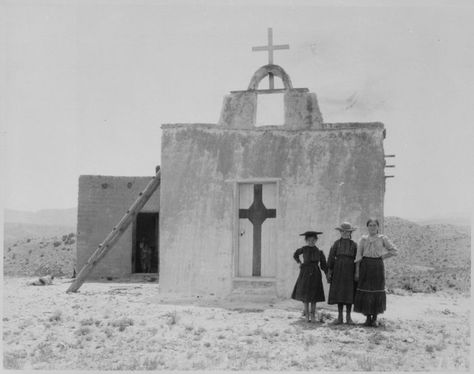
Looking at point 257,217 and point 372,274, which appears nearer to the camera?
point 372,274

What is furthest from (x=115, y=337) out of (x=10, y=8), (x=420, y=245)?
(x=420, y=245)

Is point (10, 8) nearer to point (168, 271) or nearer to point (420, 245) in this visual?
point (168, 271)

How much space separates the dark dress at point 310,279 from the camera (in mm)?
8914

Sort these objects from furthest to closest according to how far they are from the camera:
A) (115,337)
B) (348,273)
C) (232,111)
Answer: (232,111) < (348,273) < (115,337)

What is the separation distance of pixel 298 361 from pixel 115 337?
2.63 meters

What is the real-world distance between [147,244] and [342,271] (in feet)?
40.9

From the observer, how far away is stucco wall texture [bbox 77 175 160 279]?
52.3 ft

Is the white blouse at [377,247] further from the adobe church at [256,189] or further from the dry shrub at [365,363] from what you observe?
the dry shrub at [365,363]

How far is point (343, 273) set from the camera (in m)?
8.77

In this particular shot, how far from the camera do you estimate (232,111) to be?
1144 cm

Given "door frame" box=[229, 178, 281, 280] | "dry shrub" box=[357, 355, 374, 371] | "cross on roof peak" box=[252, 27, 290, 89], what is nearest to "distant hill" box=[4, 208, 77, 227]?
"cross on roof peak" box=[252, 27, 290, 89]

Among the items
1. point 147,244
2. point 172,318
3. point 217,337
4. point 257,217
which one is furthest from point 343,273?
point 147,244

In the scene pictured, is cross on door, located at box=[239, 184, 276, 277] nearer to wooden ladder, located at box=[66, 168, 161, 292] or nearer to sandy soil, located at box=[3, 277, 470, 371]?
sandy soil, located at box=[3, 277, 470, 371]

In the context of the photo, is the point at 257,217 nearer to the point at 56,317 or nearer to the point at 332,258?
the point at 332,258
